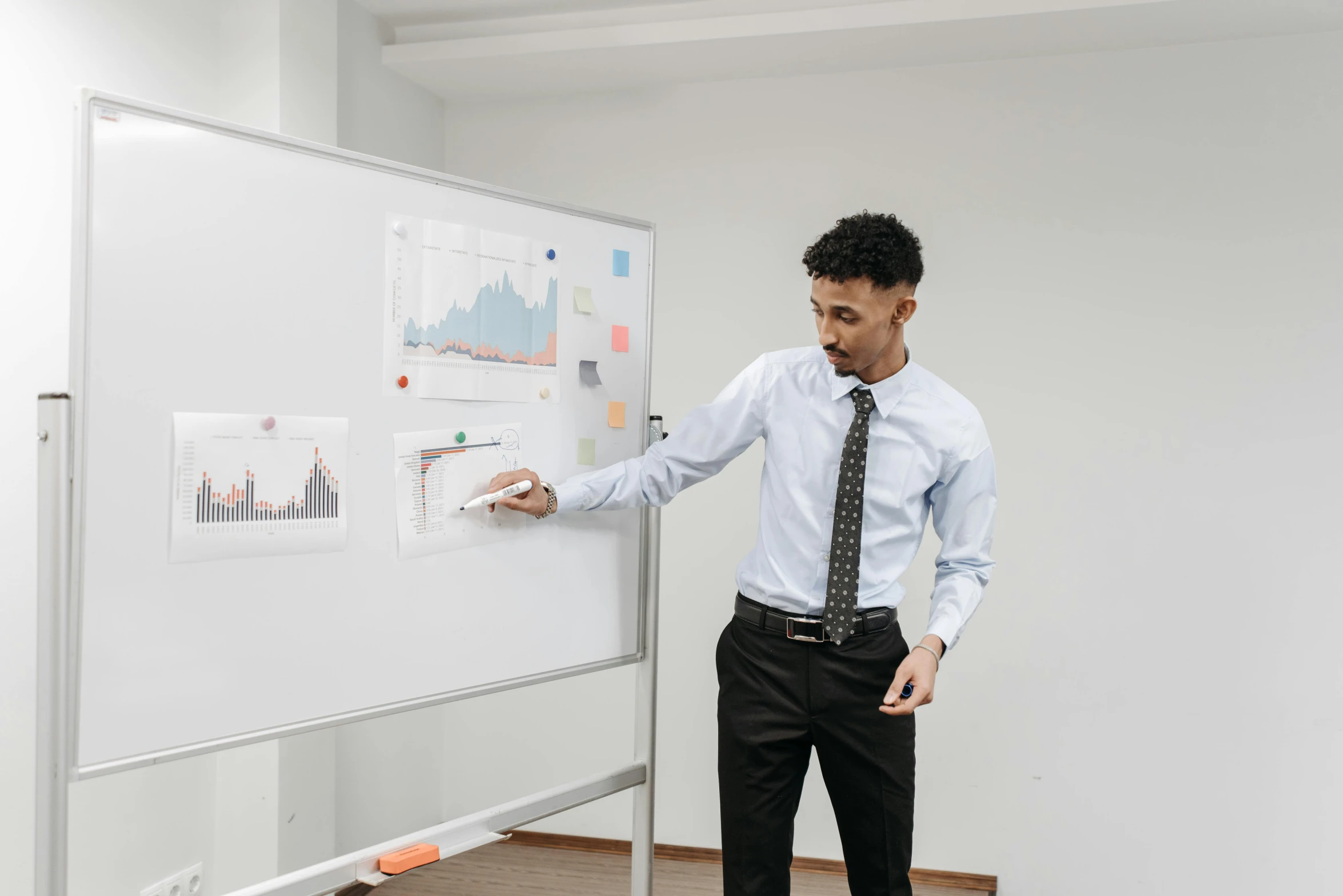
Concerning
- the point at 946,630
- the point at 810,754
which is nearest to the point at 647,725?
the point at 810,754

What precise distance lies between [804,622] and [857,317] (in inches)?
22.0

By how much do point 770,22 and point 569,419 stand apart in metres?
1.32

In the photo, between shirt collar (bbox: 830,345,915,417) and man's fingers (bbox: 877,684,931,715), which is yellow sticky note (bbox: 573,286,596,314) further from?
man's fingers (bbox: 877,684,931,715)

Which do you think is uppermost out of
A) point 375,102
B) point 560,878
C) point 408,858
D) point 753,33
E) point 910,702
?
point 753,33

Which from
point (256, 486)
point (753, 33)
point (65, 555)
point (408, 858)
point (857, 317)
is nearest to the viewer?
point (65, 555)

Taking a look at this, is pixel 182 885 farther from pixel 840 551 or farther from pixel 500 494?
pixel 840 551

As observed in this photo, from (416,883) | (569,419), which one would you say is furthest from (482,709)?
(569,419)

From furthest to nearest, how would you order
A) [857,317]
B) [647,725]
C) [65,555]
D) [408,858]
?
1. [647,725]
2. [857,317]
3. [408,858]
4. [65,555]

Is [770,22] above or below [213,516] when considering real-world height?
above

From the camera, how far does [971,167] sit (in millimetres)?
2576

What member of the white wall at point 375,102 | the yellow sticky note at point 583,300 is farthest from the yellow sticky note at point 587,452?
the white wall at point 375,102

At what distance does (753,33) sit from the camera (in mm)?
2365

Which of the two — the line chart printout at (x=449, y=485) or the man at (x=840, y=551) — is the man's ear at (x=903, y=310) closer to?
the man at (x=840, y=551)

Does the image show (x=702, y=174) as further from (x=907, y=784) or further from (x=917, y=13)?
(x=907, y=784)
